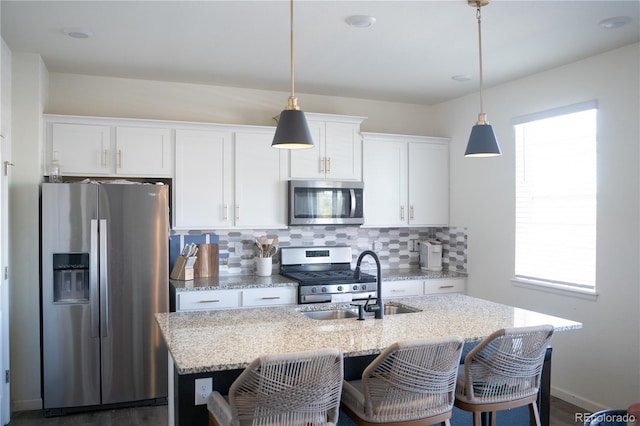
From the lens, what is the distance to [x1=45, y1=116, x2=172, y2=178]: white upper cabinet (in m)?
4.00

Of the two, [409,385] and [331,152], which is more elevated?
[331,152]

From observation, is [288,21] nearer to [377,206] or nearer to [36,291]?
[377,206]

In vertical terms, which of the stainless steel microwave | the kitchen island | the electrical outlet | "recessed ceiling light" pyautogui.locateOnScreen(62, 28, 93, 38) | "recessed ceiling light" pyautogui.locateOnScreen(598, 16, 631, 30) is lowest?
the electrical outlet

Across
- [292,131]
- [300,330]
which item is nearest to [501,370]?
[300,330]

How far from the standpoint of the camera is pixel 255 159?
178 inches

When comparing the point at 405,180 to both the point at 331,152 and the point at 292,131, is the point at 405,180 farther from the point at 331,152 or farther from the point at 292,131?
the point at 292,131

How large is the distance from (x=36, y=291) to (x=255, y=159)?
1.97 meters

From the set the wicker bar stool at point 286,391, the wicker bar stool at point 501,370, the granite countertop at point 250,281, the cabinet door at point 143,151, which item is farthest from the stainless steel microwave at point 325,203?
the wicker bar stool at point 286,391

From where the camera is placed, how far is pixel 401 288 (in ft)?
15.8

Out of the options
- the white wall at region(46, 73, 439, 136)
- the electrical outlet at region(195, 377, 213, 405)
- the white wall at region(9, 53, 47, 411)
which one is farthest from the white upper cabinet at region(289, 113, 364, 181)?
the electrical outlet at region(195, 377, 213, 405)

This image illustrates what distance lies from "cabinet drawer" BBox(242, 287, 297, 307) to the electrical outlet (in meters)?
1.95

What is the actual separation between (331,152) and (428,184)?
3.64 ft

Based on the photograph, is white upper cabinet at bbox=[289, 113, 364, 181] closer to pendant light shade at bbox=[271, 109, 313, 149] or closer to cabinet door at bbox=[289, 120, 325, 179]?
cabinet door at bbox=[289, 120, 325, 179]

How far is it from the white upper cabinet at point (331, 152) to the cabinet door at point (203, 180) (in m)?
0.61
